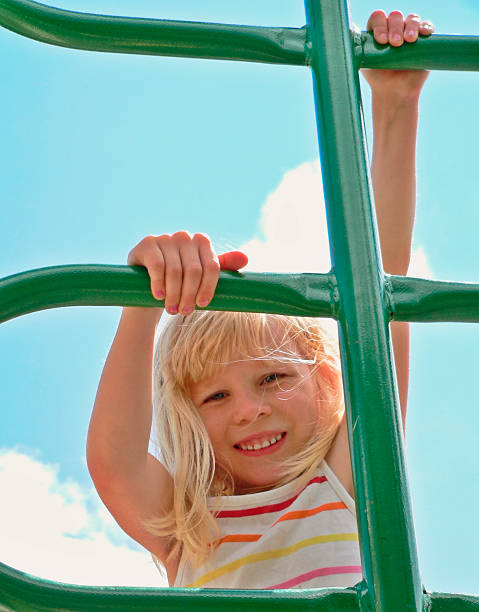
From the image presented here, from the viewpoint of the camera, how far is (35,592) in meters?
0.61

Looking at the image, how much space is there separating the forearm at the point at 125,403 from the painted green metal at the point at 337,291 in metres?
0.40

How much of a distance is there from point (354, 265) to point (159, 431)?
0.93 metres

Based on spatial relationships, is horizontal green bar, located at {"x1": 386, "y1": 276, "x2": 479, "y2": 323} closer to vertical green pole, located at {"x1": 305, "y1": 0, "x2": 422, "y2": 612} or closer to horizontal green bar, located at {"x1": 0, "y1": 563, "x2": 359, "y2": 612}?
vertical green pole, located at {"x1": 305, "y1": 0, "x2": 422, "y2": 612}

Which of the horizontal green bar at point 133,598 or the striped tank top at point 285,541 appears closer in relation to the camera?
the horizontal green bar at point 133,598

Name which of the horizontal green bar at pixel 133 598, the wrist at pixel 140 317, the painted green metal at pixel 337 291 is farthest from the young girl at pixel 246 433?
the horizontal green bar at pixel 133 598

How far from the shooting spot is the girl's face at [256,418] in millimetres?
1501

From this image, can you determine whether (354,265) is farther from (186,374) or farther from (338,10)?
(186,374)

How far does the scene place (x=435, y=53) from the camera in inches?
38.7

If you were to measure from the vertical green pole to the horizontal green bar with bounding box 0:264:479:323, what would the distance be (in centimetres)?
2

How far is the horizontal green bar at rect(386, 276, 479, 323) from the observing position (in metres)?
0.75

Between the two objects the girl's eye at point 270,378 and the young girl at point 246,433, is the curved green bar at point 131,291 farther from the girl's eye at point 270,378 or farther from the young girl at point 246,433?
the girl's eye at point 270,378

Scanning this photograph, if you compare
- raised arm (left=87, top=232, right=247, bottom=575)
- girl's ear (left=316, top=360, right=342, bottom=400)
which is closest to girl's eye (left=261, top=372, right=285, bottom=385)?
girl's ear (left=316, top=360, right=342, bottom=400)

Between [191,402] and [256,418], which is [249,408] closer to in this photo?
[256,418]

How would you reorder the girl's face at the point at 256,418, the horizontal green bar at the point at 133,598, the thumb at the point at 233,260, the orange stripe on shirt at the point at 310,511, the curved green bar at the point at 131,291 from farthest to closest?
the girl's face at the point at 256,418, the orange stripe on shirt at the point at 310,511, the thumb at the point at 233,260, the curved green bar at the point at 131,291, the horizontal green bar at the point at 133,598
